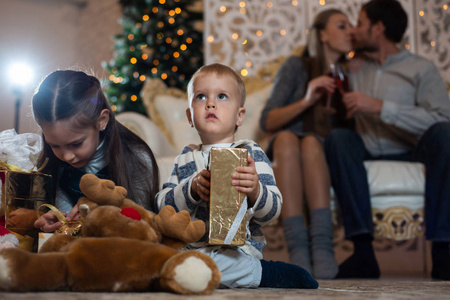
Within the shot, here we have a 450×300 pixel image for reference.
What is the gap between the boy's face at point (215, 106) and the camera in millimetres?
1035

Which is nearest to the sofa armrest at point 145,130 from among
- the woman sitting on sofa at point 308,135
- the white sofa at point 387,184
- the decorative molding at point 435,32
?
the white sofa at point 387,184

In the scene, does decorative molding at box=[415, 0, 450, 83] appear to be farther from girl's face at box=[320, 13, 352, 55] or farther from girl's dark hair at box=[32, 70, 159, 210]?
girl's dark hair at box=[32, 70, 159, 210]

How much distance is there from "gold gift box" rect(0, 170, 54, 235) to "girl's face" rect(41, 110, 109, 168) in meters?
0.08

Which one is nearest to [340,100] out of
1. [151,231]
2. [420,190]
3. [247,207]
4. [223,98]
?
[420,190]

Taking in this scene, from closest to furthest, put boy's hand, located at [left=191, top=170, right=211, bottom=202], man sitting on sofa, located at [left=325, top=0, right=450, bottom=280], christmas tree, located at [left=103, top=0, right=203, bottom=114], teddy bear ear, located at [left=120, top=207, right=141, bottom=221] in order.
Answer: teddy bear ear, located at [left=120, top=207, right=141, bottom=221] < boy's hand, located at [left=191, top=170, right=211, bottom=202] < man sitting on sofa, located at [left=325, top=0, right=450, bottom=280] < christmas tree, located at [left=103, top=0, right=203, bottom=114]

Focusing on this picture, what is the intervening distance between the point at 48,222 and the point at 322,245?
90cm

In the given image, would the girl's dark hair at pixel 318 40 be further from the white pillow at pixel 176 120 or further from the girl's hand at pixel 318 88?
the white pillow at pixel 176 120

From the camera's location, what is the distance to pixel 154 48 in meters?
3.23

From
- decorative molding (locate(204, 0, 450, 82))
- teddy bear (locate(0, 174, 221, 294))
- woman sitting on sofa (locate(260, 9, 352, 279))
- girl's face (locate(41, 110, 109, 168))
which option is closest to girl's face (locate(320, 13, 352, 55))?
woman sitting on sofa (locate(260, 9, 352, 279))

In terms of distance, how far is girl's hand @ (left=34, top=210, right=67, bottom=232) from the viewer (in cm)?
93

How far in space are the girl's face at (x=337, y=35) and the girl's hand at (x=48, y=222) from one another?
1458 millimetres

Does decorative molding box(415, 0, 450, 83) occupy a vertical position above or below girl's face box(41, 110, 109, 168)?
above

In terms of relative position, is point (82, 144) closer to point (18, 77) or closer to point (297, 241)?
point (297, 241)

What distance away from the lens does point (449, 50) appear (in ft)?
8.43
